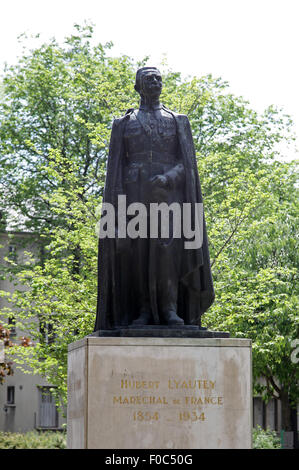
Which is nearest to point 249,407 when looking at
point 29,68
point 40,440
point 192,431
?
point 192,431

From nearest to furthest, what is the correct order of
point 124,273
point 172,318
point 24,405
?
point 172,318 < point 124,273 < point 24,405

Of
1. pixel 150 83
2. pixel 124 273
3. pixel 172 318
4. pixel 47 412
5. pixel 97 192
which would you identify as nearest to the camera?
pixel 172 318

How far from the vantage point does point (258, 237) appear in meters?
30.3

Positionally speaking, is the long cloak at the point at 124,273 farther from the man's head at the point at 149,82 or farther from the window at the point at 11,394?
the window at the point at 11,394

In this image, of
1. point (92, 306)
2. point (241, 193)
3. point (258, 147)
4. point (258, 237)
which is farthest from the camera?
point (258, 147)

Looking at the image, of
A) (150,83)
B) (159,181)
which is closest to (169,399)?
(159,181)

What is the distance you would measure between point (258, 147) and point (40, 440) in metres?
12.6

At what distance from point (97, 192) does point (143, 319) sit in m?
19.5

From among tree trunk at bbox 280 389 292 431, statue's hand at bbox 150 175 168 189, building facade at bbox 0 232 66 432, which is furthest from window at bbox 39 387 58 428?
statue's hand at bbox 150 175 168 189

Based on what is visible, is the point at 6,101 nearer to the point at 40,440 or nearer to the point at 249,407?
the point at 40,440

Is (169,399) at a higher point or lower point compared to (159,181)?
lower

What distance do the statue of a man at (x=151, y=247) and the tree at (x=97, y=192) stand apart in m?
11.8

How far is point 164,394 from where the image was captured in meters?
9.56

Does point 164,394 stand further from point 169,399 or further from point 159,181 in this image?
point 159,181
